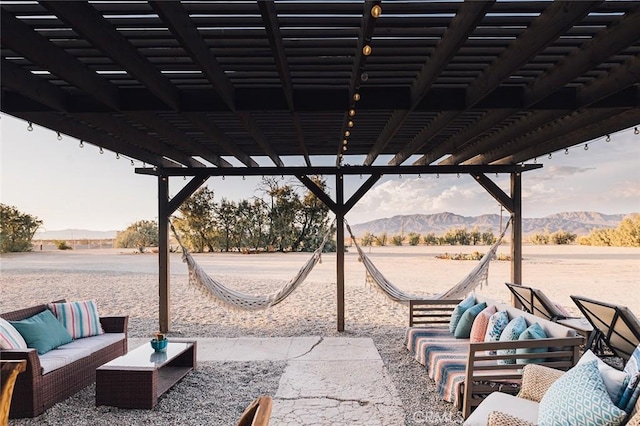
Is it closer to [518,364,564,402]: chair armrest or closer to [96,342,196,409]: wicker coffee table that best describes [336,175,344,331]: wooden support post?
[96,342,196,409]: wicker coffee table

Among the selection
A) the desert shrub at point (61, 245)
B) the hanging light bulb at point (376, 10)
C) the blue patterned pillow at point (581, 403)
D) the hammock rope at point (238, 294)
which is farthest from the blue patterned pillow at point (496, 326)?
the desert shrub at point (61, 245)

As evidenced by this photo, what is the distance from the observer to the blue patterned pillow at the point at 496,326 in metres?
2.97

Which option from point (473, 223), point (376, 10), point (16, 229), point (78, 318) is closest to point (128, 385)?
point (78, 318)

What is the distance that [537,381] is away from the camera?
220cm

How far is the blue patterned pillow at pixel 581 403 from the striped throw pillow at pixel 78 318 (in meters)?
3.19

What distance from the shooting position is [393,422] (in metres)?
2.64

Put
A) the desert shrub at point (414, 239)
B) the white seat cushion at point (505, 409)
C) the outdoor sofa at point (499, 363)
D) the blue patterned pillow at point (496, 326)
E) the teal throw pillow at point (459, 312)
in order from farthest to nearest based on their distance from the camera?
the desert shrub at point (414, 239), the teal throw pillow at point (459, 312), the blue patterned pillow at point (496, 326), the outdoor sofa at point (499, 363), the white seat cushion at point (505, 409)

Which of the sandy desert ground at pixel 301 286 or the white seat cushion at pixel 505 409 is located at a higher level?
the white seat cushion at pixel 505 409

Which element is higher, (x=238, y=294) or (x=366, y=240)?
(x=366, y=240)

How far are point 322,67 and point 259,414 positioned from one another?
1828 millimetres

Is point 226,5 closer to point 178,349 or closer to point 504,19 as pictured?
point 504,19

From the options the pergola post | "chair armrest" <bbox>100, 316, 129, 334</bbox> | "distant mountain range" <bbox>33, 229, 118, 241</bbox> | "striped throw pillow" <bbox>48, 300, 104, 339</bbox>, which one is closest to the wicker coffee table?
"striped throw pillow" <bbox>48, 300, 104, 339</bbox>

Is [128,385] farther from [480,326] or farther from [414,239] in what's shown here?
[414,239]

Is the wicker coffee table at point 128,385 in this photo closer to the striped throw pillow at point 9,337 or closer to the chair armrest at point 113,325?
the striped throw pillow at point 9,337
